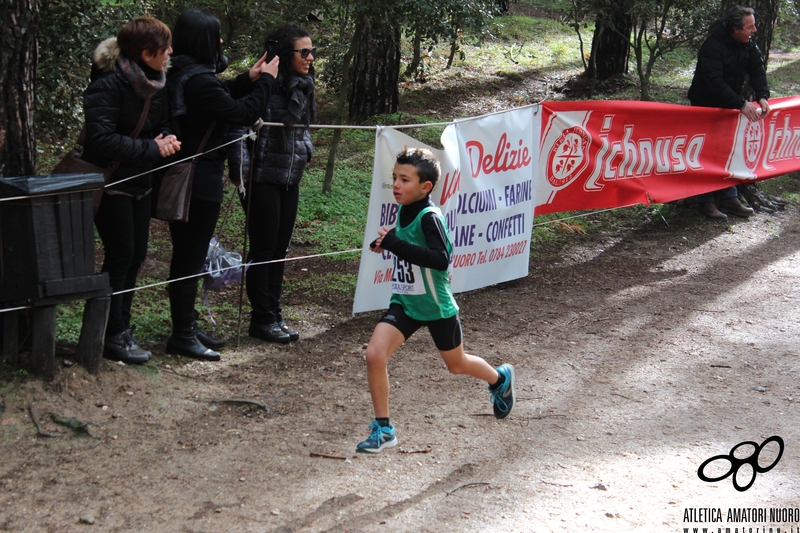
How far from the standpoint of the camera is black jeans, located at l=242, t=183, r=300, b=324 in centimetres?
584

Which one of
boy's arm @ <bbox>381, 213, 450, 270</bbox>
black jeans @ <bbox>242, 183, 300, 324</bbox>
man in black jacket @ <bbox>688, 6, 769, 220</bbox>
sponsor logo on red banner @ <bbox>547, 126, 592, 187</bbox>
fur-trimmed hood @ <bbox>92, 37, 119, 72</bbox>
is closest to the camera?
boy's arm @ <bbox>381, 213, 450, 270</bbox>

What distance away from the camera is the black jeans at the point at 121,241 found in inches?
195

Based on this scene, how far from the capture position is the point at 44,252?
4465 mm

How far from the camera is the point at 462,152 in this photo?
274 inches

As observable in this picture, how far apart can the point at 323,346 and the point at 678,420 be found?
2.51m

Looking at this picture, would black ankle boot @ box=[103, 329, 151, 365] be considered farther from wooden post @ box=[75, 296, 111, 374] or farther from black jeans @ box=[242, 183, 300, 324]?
black jeans @ box=[242, 183, 300, 324]

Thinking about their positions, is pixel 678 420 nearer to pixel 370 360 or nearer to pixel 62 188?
pixel 370 360

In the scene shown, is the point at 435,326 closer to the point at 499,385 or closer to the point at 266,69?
the point at 499,385

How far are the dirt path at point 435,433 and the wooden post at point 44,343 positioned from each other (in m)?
0.09

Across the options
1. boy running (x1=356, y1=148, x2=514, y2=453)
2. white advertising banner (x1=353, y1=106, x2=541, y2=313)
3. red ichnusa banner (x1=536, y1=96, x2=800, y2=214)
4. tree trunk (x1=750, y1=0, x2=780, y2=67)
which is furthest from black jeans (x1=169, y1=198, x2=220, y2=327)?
tree trunk (x1=750, y1=0, x2=780, y2=67)

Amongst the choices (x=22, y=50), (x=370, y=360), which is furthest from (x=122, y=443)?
(x=22, y=50)

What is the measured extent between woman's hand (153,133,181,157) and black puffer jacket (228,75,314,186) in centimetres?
70

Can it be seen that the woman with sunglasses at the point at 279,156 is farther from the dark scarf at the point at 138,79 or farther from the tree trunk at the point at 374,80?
the tree trunk at the point at 374,80

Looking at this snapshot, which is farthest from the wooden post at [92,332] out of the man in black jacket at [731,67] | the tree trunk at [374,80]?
the tree trunk at [374,80]
